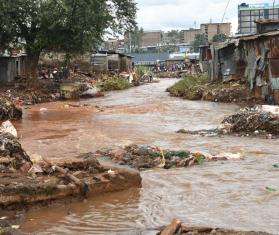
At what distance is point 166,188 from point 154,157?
181 centimetres

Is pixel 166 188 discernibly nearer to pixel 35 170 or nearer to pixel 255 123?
pixel 35 170

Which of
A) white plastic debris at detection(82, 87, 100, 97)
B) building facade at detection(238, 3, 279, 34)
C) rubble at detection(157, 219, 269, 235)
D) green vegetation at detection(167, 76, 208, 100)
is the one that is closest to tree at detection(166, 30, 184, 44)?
building facade at detection(238, 3, 279, 34)

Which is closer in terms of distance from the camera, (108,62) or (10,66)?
(10,66)

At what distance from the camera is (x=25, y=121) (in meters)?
16.8

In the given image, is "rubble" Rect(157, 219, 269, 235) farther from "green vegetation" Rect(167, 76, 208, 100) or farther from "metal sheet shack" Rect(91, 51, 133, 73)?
"metal sheet shack" Rect(91, 51, 133, 73)

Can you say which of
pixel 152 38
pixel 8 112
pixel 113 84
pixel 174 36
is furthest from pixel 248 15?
pixel 174 36

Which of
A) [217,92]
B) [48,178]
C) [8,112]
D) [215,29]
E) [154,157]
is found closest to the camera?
[48,178]

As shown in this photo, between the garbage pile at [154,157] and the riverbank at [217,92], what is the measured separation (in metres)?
10.7

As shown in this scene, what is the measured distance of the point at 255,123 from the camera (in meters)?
12.6

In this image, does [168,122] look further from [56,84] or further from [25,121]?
[56,84]

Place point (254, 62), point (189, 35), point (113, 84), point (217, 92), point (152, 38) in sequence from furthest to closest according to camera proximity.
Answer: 1. point (152, 38)
2. point (189, 35)
3. point (113, 84)
4. point (217, 92)
5. point (254, 62)

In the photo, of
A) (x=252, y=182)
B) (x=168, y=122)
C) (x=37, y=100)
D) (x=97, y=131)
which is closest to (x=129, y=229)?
(x=252, y=182)

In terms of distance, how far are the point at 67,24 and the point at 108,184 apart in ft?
60.9

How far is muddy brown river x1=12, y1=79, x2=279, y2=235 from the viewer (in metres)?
5.95
